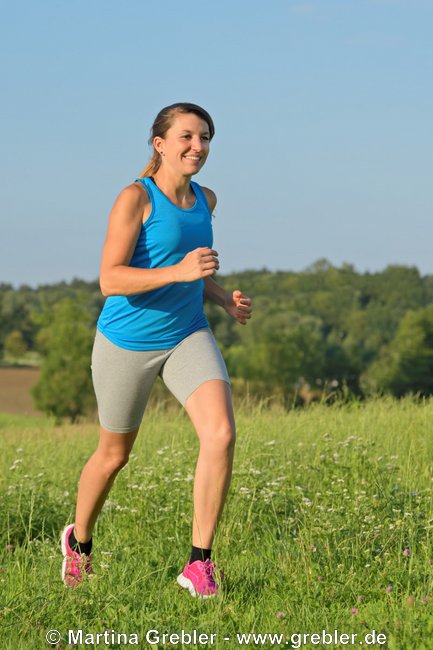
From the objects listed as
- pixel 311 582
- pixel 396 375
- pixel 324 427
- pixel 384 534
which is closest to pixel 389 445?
pixel 324 427

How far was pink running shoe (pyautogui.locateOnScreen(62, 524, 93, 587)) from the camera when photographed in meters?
4.62

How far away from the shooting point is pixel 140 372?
465 centimetres

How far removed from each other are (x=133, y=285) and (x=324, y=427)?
14.9 feet

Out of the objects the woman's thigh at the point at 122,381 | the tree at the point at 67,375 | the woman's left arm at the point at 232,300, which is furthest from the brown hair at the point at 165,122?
the tree at the point at 67,375

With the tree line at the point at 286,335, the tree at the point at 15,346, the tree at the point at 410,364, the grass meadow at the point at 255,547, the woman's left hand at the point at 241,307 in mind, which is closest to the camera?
the grass meadow at the point at 255,547

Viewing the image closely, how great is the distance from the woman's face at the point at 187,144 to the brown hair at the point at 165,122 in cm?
3

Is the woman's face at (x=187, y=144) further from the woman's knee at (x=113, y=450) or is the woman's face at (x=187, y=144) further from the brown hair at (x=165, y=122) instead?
the woman's knee at (x=113, y=450)

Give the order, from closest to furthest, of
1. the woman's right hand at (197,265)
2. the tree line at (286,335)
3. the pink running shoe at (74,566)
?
the woman's right hand at (197,265), the pink running shoe at (74,566), the tree line at (286,335)

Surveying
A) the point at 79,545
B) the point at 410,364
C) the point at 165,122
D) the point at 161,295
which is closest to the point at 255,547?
the point at 79,545

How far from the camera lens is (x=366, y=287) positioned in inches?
3492

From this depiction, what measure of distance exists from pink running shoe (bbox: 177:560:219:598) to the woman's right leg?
0.69 meters

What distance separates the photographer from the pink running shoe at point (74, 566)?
462 cm

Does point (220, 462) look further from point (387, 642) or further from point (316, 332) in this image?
point (316, 332)

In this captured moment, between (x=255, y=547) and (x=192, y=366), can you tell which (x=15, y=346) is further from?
(x=192, y=366)
